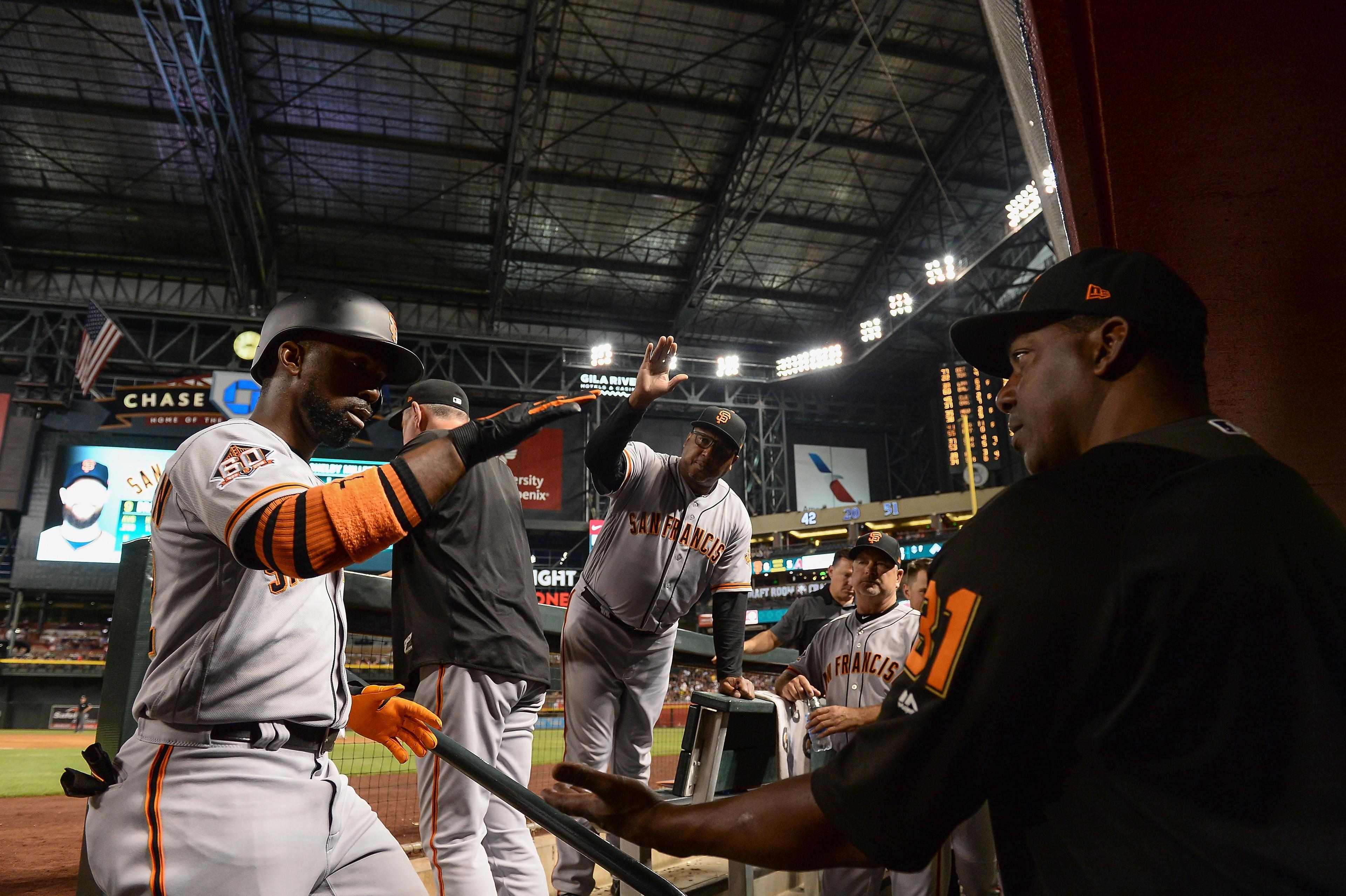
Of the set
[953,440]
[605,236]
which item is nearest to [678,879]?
[605,236]

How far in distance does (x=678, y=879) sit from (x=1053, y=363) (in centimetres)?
387

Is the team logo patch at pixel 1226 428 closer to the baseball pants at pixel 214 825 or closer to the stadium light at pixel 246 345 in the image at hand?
the baseball pants at pixel 214 825

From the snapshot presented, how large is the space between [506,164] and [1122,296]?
724 inches

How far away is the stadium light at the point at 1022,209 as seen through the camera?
→ 19094 millimetres

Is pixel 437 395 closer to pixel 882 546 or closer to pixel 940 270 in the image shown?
pixel 882 546

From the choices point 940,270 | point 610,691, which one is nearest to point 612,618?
point 610,691

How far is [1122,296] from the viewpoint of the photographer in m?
1.22

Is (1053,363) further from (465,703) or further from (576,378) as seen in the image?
(576,378)

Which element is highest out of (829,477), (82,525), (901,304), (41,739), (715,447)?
(901,304)

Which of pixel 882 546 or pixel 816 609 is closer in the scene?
pixel 882 546

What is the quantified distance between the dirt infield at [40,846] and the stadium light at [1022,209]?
19888 mm

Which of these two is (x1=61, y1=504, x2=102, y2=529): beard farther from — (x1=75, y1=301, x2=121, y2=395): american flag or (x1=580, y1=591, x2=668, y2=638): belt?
(x1=580, y1=591, x2=668, y2=638): belt

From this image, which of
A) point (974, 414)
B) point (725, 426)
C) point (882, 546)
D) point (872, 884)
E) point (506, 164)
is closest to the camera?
point (872, 884)

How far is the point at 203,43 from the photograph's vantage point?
13.9m
